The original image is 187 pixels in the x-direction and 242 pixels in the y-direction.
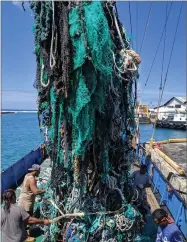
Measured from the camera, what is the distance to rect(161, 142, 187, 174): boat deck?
34.0 ft

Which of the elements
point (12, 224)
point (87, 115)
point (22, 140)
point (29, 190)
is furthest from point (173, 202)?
point (22, 140)

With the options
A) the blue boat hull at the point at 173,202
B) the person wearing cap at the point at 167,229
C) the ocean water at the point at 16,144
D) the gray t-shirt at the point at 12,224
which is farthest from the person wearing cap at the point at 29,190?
the ocean water at the point at 16,144

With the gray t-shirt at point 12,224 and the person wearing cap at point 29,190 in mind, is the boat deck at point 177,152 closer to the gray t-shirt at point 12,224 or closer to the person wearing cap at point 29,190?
the person wearing cap at point 29,190

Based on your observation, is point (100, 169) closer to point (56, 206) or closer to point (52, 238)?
point (56, 206)

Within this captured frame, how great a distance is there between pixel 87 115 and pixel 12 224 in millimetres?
1975

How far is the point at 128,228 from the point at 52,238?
1470 millimetres

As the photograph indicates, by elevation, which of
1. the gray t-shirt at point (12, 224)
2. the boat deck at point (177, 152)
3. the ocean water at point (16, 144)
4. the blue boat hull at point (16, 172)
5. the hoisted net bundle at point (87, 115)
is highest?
the hoisted net bundle at point (87, 115)

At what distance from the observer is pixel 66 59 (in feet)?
11.8

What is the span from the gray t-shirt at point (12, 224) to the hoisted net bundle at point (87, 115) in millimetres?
1019

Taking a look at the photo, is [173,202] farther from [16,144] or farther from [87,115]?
[16,144]

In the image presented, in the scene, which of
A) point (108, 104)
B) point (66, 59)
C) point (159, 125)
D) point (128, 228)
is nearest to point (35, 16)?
point (66, 59)

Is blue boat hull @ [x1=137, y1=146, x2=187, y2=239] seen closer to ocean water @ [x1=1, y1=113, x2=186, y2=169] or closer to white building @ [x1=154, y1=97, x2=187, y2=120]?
ocean water @ [x1=1, y1=113, x2=186, y2=169]

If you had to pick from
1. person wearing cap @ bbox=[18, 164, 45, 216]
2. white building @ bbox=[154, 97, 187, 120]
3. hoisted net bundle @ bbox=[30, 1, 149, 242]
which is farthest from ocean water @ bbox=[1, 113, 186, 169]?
white building @ bbox=[154, 97, 187, 120]

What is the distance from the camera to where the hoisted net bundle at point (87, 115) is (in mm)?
3600
